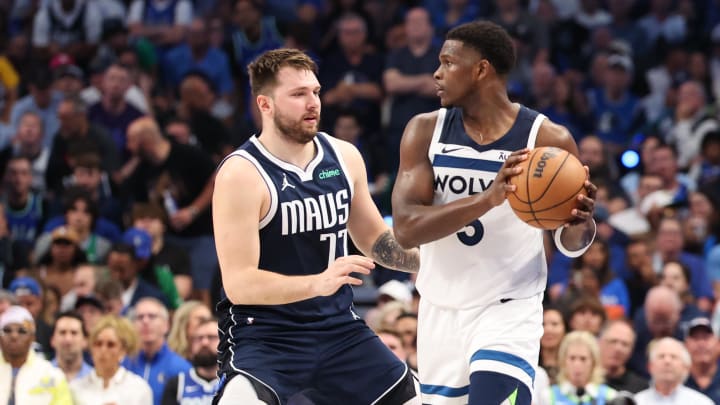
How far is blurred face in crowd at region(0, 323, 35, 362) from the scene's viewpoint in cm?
979

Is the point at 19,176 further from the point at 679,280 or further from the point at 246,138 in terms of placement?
the point at 679,280

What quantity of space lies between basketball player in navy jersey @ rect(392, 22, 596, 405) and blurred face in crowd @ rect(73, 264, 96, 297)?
5.71 metres

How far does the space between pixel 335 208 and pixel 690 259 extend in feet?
21.8

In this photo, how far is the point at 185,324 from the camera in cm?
1076

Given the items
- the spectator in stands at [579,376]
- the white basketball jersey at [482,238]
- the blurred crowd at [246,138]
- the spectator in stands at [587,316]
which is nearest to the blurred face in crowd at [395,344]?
the blurred crowd at [246,138]

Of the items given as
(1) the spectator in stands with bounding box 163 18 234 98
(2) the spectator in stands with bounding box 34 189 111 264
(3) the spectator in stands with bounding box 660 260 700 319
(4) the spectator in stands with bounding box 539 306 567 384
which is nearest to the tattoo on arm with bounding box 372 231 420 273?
(4) the spectator in stands with bounding box 539 306 567 384

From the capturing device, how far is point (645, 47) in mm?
16047

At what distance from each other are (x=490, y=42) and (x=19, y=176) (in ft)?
25.5

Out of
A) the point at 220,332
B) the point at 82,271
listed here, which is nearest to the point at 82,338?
the point at 82,271

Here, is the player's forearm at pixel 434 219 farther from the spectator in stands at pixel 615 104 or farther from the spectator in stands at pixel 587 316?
the spectator in stands at pixel 615 104

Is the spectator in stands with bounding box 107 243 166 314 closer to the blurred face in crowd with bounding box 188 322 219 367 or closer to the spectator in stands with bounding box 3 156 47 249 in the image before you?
the spectator in stands with bounding box 3 156 47 249

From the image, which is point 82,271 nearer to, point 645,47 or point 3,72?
point 3,72

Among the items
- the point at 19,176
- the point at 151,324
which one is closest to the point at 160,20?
the point at 19,176

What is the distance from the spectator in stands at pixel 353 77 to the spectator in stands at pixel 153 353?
4.07 m
